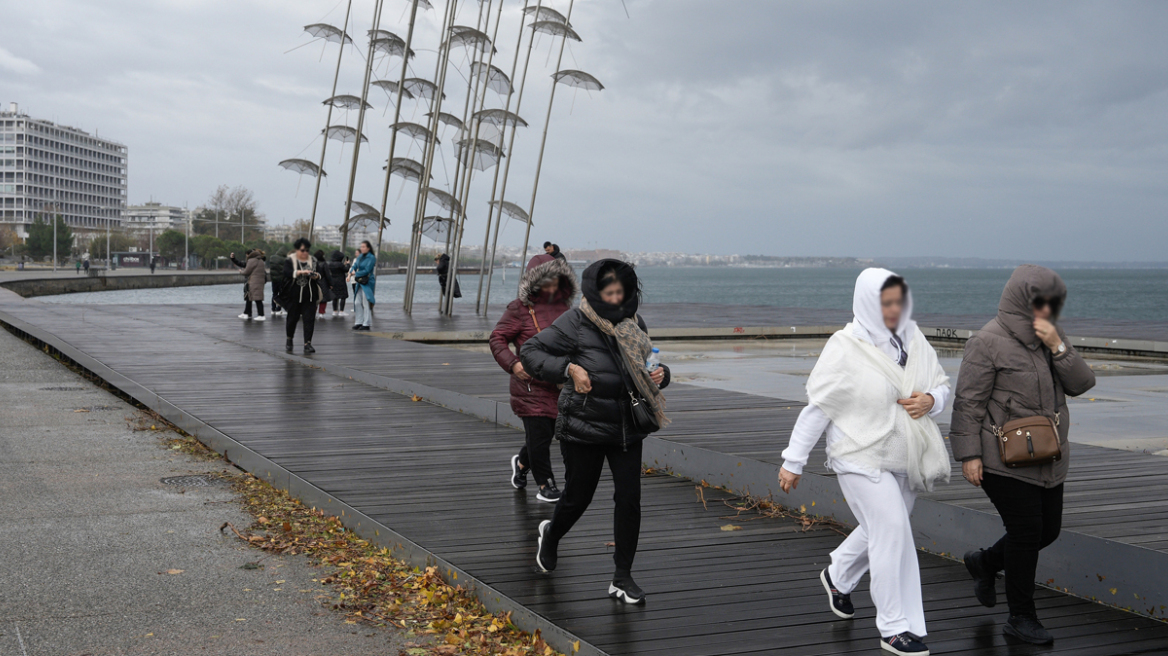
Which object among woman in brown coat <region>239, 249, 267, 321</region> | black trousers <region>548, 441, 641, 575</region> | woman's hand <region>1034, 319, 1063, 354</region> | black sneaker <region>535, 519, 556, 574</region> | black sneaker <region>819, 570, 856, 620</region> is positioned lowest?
woman in brown coat <region>239, 249, 267, 321</region>

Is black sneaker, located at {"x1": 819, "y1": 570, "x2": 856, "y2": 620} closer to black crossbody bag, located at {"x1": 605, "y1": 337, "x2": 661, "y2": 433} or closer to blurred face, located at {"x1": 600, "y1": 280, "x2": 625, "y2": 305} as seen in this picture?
black crossbody bag, located at {"x1": 605, "y1": 337, "x2": 661, "y2": 433}

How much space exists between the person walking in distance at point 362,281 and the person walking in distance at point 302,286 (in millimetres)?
5964

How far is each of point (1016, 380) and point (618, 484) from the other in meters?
1.80

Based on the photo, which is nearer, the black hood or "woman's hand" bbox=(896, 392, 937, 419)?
"woman's hand" bbox=(896, 392, 937, 419)

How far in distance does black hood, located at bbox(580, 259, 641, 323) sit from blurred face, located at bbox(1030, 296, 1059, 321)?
A: 1684 mm

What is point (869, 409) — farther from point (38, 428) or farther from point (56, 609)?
point (38, 428)

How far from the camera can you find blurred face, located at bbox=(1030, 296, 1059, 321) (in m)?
4.12

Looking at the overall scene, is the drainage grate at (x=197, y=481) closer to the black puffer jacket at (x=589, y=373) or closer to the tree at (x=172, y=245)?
the black puffer jacket at (x=589, y=373)

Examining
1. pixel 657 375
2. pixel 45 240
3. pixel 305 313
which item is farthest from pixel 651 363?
pixel 45 240

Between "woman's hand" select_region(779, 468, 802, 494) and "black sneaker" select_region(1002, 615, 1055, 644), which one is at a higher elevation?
"woman's hand" select_region(779, 468, 802, 494)

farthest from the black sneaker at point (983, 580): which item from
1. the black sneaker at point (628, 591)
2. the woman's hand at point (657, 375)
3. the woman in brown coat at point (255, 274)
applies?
the woman in brown coat at point (255, 274)

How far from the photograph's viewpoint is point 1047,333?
4133 mm

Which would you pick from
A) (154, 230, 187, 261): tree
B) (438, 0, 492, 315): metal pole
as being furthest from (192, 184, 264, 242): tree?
(438, 0, 492, 315): metal pole

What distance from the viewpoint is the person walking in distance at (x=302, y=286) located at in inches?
614
